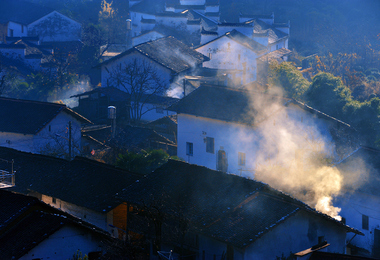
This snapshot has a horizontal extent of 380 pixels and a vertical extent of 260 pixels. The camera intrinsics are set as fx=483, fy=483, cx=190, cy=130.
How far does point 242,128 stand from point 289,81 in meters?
11.5

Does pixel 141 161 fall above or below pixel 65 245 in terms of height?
below

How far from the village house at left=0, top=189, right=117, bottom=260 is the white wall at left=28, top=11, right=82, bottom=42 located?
42778mm

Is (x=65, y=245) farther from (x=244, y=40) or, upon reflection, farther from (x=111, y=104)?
(x=244, y=40)

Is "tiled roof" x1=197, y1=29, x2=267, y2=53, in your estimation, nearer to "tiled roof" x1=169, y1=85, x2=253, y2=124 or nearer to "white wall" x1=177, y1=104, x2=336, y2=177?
"tiled roof" x1=169, y1=85, x2=253, y2=124

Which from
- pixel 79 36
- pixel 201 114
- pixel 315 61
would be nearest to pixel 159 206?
pixel 201 114

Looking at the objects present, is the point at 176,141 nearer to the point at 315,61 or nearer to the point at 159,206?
the point at 159,206

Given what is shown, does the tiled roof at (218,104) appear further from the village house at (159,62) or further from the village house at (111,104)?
the village house at (159,62)

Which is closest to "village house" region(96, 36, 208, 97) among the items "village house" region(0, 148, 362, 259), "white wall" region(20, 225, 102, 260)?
"village house" region(0, 148, 362, 259)

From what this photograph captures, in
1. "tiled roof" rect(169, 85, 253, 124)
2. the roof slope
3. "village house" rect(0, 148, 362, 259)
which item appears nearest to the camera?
"village house" rect(0, 148, 362, 259)

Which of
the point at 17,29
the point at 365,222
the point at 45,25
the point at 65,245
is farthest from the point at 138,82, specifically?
the point at 65,245

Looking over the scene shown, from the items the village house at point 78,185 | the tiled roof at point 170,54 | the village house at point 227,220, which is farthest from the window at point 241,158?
the tiled roof at point 170,54

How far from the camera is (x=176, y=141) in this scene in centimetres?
2991

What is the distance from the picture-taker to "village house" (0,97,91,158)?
2744 centimetres

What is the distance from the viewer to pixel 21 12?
55.1m
